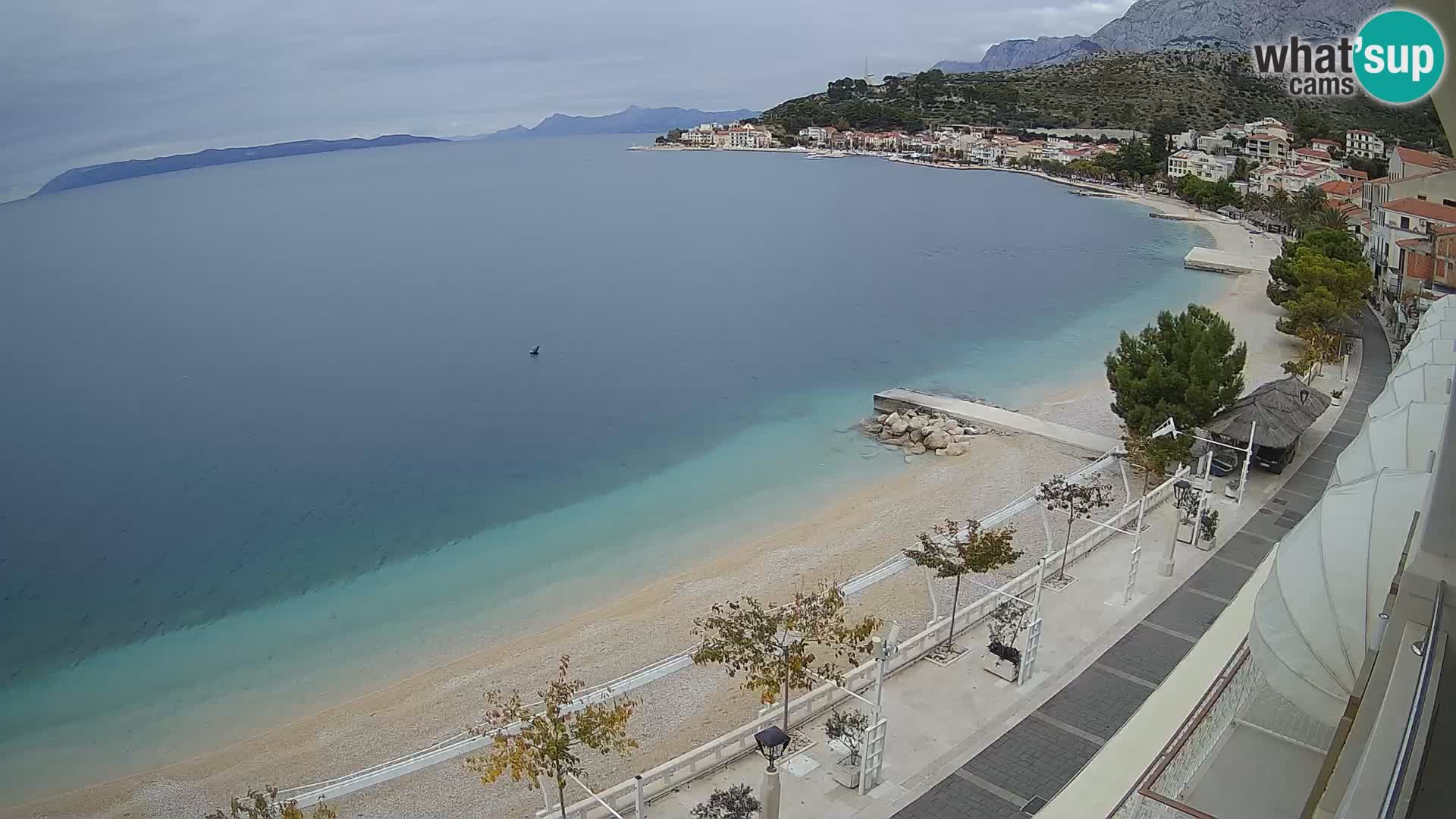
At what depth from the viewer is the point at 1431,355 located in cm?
1238

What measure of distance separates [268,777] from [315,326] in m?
38.1

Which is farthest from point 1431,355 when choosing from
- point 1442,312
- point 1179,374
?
point 1179,374

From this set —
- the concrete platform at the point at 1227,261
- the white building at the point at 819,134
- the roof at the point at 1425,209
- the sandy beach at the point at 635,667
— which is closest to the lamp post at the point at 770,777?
the sandy beach at the point at 635,667

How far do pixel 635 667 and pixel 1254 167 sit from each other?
85.9m

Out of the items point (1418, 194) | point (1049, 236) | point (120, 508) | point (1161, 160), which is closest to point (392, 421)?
point (120, 508)

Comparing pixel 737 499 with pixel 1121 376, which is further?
pixel 737 499

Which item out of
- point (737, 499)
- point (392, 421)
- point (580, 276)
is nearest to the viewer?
point (737, 499)

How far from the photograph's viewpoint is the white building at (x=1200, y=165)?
82312 millimetres

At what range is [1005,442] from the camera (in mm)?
24203

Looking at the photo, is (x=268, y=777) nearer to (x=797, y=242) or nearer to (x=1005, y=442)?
(x=1005, y=442)

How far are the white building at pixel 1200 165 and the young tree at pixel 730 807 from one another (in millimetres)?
83335

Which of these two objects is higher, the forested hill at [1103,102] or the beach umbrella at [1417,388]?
the forested hill at [1103,102]

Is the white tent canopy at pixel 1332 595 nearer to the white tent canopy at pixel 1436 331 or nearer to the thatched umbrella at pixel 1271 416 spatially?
the white tent canopy at pixel 1436 331

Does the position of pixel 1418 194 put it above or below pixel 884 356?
above
